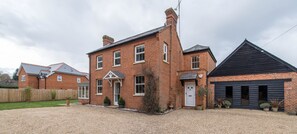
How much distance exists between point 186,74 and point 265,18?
9.01m

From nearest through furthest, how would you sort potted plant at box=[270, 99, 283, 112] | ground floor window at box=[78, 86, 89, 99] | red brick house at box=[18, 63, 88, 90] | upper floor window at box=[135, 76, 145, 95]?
potted plant at box=[270, 99, 283, 112], upper floor window at box=[135, 76, 145, 95], ground floor window at box=[78, 86, 89, 99], red brick house at box=[18, 63, 88, 90]

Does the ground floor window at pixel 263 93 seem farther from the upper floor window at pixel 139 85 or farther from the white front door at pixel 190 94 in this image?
the upper floor window at pixel 139 85

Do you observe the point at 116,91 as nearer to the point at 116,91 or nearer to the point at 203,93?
the point at 116,91

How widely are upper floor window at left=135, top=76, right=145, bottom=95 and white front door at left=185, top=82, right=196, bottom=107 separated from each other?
5173mm

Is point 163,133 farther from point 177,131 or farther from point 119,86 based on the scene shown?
point 119,86

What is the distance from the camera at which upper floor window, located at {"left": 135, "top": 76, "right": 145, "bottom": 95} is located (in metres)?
13.1

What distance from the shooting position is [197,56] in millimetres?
17859

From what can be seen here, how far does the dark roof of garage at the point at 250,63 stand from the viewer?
1342 centimetres

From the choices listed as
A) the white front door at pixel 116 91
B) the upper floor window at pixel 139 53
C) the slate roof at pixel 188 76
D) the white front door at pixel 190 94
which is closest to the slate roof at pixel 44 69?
the white front door at pixel 116 91

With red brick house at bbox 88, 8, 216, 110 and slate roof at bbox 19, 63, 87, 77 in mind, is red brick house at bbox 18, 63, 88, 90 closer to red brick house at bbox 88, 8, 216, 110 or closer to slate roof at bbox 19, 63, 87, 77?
slate roof at bbox 19, 63, 87, 77

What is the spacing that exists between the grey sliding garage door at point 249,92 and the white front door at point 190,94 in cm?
272

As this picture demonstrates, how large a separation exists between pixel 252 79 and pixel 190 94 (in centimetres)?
582

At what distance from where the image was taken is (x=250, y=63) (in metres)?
14.7

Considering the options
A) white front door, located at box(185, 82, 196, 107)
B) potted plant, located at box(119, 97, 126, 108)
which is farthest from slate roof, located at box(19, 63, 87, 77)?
white front door, located at box(185, 82, 196, 107)
